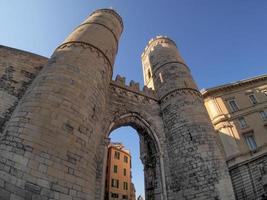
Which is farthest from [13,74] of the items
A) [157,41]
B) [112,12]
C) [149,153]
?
[157,41]

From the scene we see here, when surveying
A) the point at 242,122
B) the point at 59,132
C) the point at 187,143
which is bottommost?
the point at 59,132

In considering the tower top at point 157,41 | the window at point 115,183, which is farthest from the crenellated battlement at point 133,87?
the window at point 115,183

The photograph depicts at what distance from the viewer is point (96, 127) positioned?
673cm

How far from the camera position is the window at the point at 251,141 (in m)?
16.0

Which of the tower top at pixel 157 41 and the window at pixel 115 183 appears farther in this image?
the window at pixel 115 183

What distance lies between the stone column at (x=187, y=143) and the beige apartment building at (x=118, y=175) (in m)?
14.3

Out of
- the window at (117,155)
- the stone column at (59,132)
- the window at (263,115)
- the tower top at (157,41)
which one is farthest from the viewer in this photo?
the window at (117,155)

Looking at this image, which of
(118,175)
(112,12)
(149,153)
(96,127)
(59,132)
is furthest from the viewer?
(118,175)

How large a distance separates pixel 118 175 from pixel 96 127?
1926 cm

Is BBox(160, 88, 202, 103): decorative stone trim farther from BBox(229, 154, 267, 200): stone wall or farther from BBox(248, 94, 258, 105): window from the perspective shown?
BBox(248, 94, 258, 105): window

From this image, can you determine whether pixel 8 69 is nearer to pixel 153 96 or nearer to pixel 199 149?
pixel 153 96

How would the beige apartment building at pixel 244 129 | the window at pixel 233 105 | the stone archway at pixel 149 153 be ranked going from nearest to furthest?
1. the stone archway at pixel 149 153
2. the beige apartment building at pixel 244 129
3. the window at pixel 233 105

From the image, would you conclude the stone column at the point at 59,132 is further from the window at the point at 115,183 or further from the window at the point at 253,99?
the window at the point at 115,183

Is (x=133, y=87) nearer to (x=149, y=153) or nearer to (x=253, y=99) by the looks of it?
(x=149, y=153)
